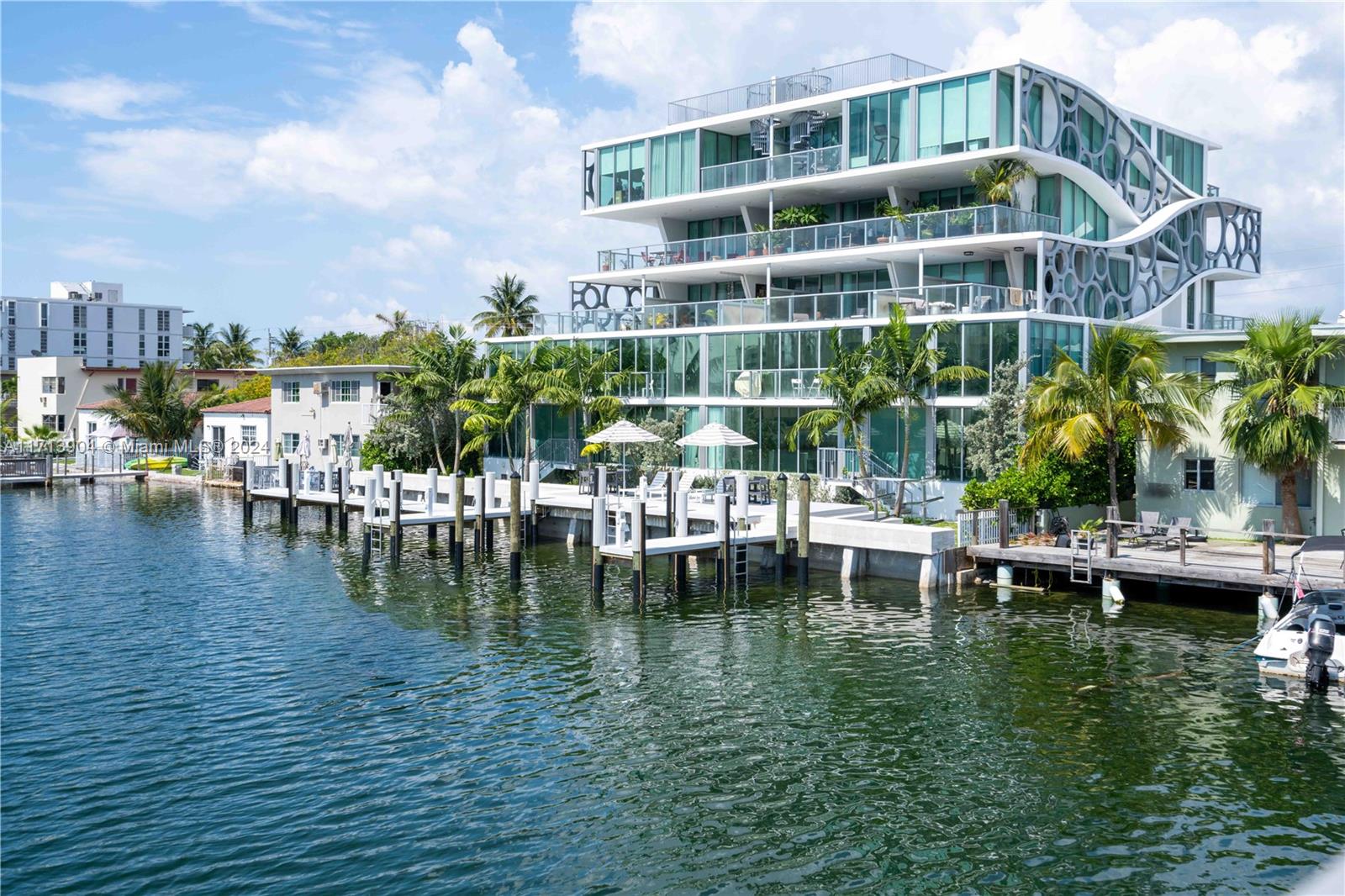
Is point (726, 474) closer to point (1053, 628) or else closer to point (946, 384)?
point (946, 384)

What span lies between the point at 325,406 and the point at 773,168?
28.0 meters

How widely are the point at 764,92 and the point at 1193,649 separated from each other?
1227 inches

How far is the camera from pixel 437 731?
19.1 m

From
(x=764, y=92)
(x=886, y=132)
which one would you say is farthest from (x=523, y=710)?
(x=764, y=92)

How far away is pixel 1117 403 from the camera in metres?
32.5

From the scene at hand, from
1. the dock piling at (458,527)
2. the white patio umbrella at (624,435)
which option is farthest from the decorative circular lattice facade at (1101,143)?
the dock piling at (458,527)

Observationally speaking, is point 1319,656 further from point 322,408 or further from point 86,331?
point 86,331

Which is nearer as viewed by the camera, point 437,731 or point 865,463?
point 437,731

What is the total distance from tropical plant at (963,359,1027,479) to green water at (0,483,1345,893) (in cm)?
690

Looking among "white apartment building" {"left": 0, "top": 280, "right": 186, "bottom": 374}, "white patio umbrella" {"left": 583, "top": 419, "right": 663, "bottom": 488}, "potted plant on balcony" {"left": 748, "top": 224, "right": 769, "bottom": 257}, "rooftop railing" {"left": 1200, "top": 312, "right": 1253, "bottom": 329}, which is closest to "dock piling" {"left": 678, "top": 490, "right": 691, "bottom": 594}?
"white patio umbrella" {"left": 583, "top": 419, "right": 663, "bottom": 488}

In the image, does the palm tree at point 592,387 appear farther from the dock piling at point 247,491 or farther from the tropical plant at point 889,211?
the dock piling at point 247,491

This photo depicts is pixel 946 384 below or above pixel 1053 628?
above

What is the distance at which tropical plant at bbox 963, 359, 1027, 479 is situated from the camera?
117 feet

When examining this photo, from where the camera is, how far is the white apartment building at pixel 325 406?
194 feet
